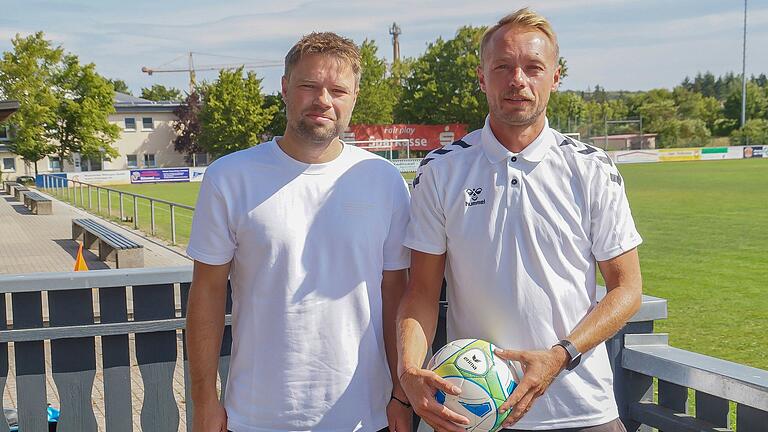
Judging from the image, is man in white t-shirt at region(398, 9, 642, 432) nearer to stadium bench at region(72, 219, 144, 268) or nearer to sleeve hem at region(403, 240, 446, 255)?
sleeve hem at region(403, 240, 446, 255)

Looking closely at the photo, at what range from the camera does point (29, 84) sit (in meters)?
55.5

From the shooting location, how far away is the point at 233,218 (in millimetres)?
2777

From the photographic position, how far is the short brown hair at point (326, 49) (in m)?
2.79

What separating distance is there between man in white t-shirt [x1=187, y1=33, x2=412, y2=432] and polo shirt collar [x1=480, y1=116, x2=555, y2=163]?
40cm

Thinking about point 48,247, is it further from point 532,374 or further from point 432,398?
point 532,374

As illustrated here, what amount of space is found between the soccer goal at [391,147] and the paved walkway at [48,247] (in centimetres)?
4419

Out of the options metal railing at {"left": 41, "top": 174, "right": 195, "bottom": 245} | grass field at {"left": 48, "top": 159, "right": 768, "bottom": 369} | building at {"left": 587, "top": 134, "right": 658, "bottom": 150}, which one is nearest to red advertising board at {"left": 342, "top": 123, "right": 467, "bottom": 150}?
building at {"left": 587, "top": 134, "right": 658, "bottom": 150}

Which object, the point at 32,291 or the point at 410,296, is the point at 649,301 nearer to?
the point at 410,296

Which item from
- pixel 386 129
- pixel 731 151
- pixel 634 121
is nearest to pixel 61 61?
pixel 386 129

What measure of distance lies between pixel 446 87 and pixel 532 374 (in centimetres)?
8226

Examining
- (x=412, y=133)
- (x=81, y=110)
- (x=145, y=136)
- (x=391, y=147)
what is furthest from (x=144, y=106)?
(x=391, y=147)

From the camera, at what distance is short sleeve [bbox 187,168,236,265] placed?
276cm

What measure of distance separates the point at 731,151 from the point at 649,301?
79.0 meters

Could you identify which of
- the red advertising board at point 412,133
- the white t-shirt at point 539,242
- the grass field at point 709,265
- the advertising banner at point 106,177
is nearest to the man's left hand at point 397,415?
the white t-shirt at point 539,242
